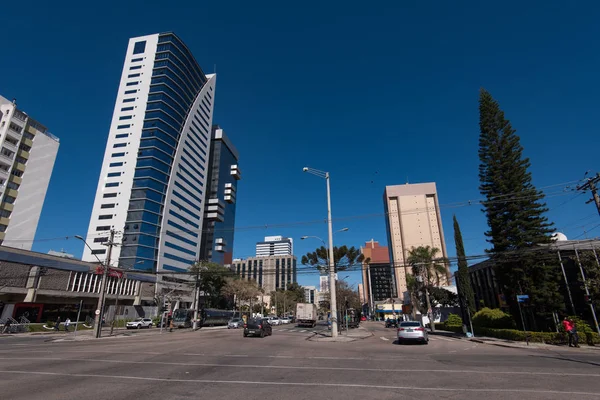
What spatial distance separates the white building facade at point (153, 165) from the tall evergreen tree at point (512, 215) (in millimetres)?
73751

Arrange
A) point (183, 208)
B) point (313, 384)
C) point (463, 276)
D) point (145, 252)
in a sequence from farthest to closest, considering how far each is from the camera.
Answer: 1. point (183, 208)
2. point (145, 252)
3. point (463, 276)
4. point (313, 384)

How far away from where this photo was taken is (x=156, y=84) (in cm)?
10488

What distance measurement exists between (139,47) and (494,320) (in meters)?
128

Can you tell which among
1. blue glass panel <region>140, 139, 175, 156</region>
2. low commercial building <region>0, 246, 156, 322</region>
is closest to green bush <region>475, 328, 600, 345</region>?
low commercial building <region>0, 246, 156, 322</region>

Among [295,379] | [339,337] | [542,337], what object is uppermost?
[295,379]

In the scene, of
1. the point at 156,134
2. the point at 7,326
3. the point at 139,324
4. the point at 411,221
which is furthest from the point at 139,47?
the point at 411,221

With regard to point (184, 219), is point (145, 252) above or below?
below

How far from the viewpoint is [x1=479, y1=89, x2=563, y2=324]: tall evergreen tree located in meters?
26.7

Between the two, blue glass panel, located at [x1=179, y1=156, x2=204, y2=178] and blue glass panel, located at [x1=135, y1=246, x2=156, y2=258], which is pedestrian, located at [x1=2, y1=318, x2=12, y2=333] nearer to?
blue glass panel, located at [x1=135, y1=246, x2=156, y2=258]

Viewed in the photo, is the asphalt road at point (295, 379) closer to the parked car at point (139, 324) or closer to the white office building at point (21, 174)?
the parked car at point (139, 324)

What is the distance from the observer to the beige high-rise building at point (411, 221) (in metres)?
132

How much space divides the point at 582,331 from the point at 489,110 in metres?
21.3

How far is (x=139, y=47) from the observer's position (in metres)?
113

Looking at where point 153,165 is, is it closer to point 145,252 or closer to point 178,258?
point 145,252
